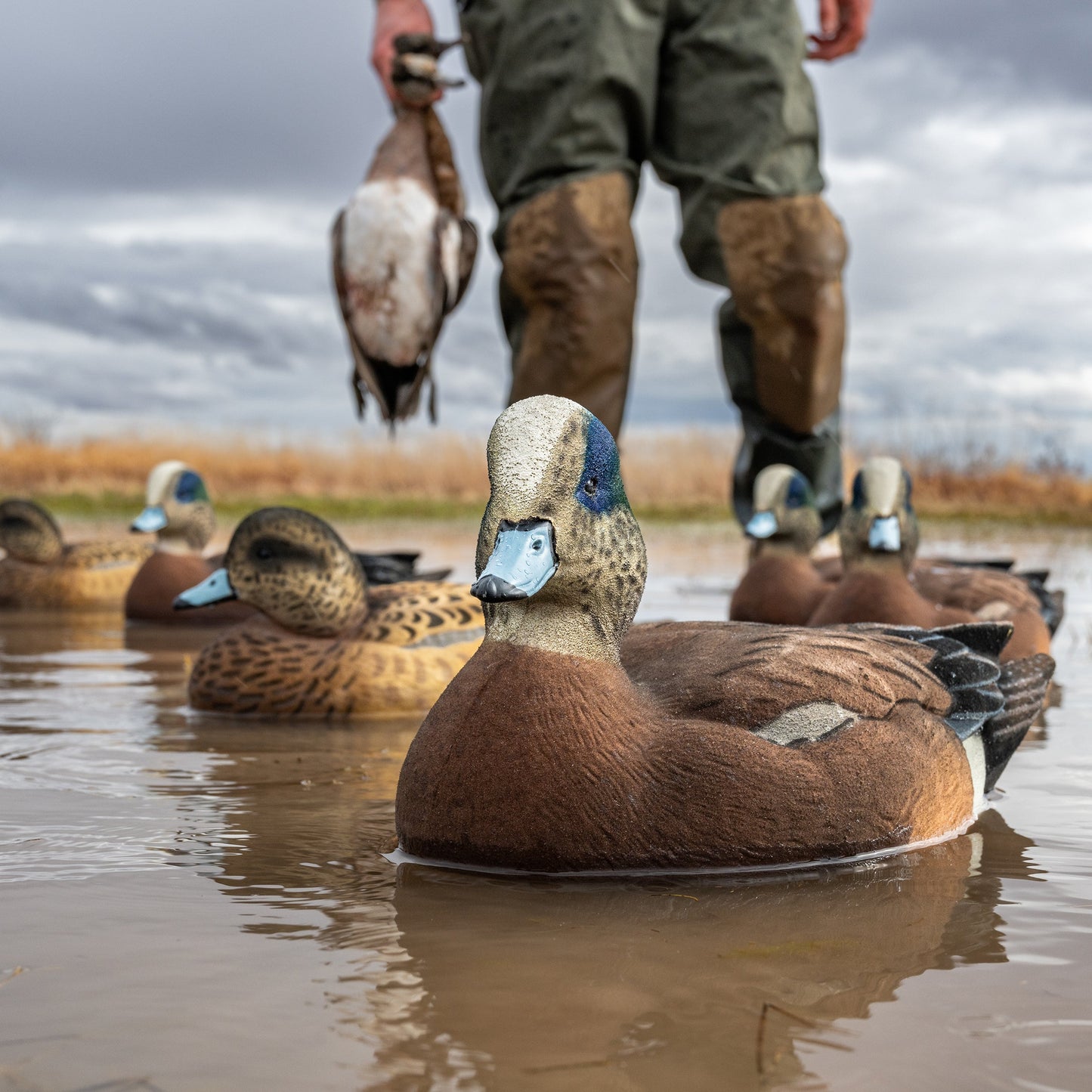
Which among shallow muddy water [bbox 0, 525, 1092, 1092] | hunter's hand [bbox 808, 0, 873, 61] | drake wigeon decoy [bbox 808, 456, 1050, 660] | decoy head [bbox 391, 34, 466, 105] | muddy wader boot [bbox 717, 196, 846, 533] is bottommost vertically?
shallow muddy water [bbox 0, 525, 1092, 1092]

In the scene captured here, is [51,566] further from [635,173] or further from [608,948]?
[608,948]

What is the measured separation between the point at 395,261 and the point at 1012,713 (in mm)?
3332

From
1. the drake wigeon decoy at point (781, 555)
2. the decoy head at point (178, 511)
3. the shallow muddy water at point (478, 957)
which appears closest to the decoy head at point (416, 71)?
the drake wigeon decoy at point (781, 555)

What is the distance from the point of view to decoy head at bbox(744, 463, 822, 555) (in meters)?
8.17

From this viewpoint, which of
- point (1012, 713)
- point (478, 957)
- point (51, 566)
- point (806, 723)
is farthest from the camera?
point (51, 566)

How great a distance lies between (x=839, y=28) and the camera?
8.13 metres

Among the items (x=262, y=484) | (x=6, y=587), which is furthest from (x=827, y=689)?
(x=262, y=484)

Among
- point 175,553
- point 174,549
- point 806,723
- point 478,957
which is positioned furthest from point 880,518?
point 174,549

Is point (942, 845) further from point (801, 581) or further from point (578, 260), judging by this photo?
point (801, 581)

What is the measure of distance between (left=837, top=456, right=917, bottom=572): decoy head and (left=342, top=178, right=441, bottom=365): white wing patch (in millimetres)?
2011

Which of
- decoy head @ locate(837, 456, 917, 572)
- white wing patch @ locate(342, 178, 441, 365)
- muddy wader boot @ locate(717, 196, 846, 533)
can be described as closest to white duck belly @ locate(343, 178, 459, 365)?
white wing patch @ locate(342, 178, 441, 365)

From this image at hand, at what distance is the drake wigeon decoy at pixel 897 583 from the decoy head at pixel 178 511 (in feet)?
16.4

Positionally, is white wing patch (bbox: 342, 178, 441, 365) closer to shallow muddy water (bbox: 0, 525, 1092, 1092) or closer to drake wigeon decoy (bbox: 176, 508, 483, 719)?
drake wigeon decoy (bbox: 176, 508, 483, 719)

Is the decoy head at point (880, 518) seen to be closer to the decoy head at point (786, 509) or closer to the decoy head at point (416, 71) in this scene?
the decoy head at point (786, 509)
